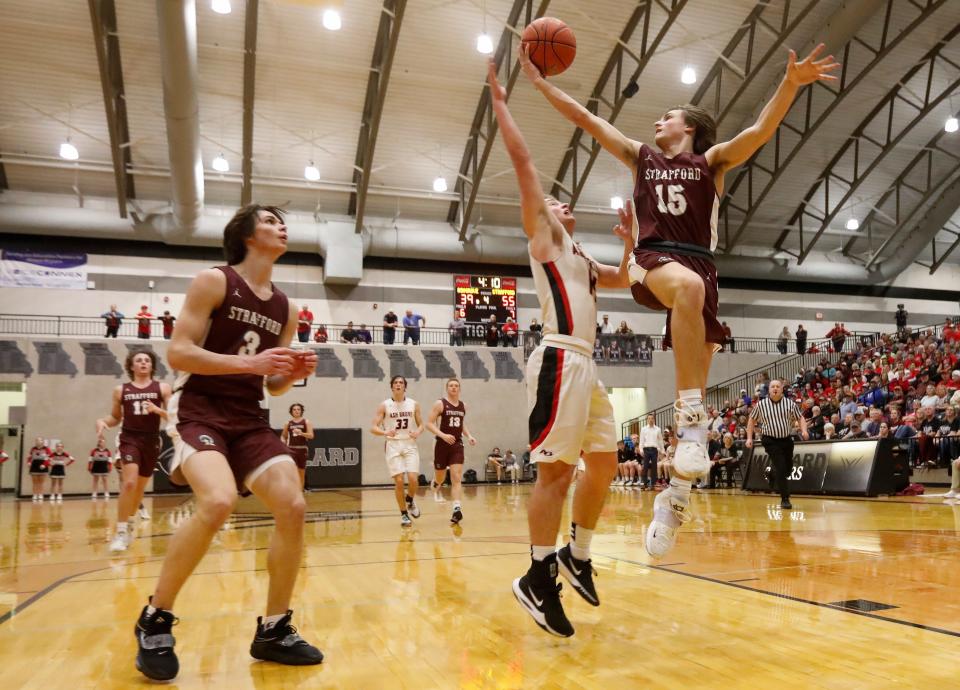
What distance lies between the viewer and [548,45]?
417 cm

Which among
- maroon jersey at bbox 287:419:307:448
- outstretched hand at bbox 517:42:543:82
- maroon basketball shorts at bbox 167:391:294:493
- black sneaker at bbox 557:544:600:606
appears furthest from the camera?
maroon jersey at bbox 287:419:307:448

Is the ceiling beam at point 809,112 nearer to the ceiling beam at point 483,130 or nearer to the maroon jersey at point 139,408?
the ceiling beam at point 483,130

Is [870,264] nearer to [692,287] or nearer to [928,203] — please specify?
[928,203]

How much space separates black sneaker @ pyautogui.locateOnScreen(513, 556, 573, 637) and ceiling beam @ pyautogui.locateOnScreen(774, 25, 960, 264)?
89.6 feet

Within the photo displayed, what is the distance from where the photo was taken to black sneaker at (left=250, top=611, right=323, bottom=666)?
3105mm

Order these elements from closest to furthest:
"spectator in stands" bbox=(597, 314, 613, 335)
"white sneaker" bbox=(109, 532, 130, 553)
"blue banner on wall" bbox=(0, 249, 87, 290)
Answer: "white sneaker" bbox=(109, 532, 130, 553)
"blue banner on wall" bbox=(0, 249, 87, 290)
"spectator in stands" bbox=(597, 314, 613, 335)

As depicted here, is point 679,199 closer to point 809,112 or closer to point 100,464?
point 100,464

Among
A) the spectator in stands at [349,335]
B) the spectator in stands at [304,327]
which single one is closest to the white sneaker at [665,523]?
the spectator in stands at [304,327]

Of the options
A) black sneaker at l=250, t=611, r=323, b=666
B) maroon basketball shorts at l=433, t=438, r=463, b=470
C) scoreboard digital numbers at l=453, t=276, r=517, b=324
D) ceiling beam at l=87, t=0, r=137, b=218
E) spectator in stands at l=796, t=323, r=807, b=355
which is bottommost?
black sneaker at l=250, t=611, r=323, b=666

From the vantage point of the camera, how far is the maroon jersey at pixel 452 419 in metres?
10.0

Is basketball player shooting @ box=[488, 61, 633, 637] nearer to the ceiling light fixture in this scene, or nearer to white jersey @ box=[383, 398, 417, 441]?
white jersey @ box=[383, 398, 417, 441]

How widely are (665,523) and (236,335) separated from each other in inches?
87.5

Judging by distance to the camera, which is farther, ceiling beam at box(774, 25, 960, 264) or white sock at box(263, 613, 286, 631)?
ceiling beam at box(774, 25, 960, 264)

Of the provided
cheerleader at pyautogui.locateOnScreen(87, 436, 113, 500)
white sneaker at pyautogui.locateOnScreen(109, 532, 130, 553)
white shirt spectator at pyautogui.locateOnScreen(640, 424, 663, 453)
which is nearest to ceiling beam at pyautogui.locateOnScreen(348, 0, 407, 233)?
cheerleader at pyautogui.locateOnScreen(87, 436, 113, 500)
